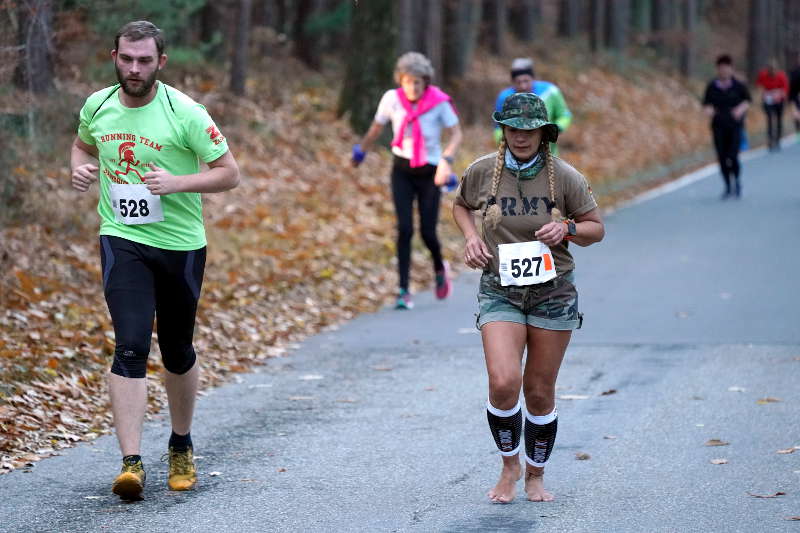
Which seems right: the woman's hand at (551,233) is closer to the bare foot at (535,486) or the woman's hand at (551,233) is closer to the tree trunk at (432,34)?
the bare foot at (535,486)

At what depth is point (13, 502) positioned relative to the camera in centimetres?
610

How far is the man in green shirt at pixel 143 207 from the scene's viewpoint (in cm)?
607

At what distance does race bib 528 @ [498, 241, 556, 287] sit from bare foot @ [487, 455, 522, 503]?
819 mm

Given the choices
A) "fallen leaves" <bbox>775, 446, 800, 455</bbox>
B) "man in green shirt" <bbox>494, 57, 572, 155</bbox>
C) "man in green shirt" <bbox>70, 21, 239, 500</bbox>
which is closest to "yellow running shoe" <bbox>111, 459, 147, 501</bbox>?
"man in green shirt" <bbox>70, 21, 239, 500</bbox>

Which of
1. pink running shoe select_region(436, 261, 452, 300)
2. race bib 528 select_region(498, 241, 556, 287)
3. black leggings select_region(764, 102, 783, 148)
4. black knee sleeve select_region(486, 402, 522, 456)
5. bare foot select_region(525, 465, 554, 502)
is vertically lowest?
black leggings select_region(764, 102, 783, 148)

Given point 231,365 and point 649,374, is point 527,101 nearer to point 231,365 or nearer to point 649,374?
point 649,374

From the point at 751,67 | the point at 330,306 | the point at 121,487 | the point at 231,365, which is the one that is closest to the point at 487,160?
the point at 121,487

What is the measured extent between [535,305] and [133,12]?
10505mm

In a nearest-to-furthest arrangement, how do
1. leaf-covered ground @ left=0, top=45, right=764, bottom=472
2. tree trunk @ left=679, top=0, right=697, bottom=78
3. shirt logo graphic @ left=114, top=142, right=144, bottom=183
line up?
shirt logo graphic @ left=114, top=142, right=144, bottom=183 < leaf-covered ground @ left=0, top=45, right=764, bottom=472 < tree trunk @ left=679, top=0, right=697, bottom=78

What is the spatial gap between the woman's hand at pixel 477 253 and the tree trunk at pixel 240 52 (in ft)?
47.6

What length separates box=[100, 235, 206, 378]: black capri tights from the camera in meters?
6.09

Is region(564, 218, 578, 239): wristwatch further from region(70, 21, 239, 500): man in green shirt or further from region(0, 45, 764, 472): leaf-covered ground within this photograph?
region(0, 45, 764, 472): leaf-covered ground

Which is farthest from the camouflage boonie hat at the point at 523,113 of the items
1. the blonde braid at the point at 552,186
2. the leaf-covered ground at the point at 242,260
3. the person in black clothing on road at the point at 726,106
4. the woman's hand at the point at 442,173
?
the person in black clothing on road at the point at 726,106

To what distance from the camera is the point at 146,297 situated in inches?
243
